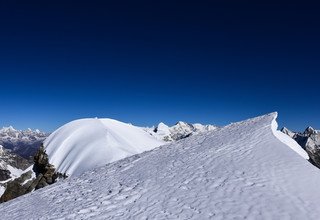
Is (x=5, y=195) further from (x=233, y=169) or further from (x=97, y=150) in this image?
(x=233, y=169)

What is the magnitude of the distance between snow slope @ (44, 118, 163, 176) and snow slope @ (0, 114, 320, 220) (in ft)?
47.5

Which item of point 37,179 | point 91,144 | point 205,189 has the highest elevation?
point 91,144

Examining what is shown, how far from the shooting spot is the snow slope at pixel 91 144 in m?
37.1

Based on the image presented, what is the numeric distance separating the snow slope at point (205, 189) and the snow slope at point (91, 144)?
14.5 m

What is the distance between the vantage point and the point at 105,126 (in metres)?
46.7

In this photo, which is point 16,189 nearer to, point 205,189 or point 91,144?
point 91,144

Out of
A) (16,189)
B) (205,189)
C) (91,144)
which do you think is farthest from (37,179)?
(205,189)

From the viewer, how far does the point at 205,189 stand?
47.4 feet

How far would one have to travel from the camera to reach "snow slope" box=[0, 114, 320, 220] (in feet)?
40.0

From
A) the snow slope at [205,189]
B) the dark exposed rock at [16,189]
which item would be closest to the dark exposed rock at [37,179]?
the dark exposed rock at [16,189]

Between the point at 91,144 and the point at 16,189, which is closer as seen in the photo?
the point at 91,144

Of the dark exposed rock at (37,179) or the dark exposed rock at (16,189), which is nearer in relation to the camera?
the dark exposed rock at (37,179)

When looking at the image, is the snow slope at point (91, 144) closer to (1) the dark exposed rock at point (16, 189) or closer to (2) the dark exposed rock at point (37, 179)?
(2) the dark exposed rock at point (37, 179)

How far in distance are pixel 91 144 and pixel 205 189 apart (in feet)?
92.3
